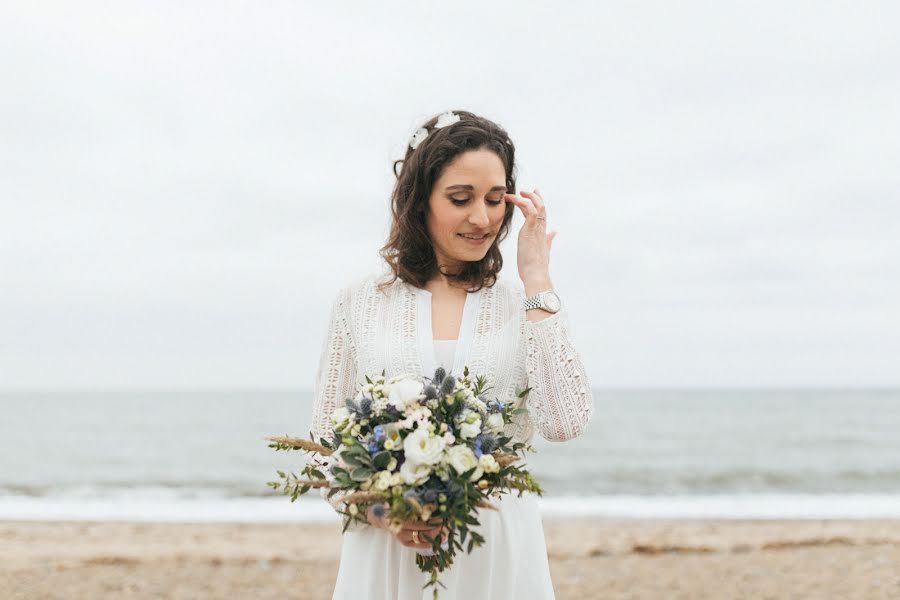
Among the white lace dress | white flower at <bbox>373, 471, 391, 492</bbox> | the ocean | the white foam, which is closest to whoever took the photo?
white flower at <bbox>373, 471, 391, 492</bbox>

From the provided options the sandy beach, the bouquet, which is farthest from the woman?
the sandy beach

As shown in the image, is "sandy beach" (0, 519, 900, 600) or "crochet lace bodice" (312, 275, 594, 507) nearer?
"crochet lace bodice" (312, 275, 594, 507)

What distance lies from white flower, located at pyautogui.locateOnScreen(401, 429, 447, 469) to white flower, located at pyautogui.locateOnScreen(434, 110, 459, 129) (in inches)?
42.2

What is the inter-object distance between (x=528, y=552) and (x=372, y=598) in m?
0.46

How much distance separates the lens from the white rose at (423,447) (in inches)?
70.3

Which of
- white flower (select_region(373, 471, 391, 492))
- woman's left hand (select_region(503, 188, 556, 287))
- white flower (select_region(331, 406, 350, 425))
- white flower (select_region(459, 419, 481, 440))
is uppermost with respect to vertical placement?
woman's left hand (select_region(503, 188, 556, 287))

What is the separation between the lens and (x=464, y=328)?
2432 millimetres

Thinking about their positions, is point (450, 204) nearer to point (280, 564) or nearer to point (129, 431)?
point (280, 564)

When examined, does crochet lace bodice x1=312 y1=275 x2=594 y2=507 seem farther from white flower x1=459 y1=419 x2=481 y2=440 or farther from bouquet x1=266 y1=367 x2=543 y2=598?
white flower x1=459 y1=419 x2=481 y2=440

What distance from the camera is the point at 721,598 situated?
22.0 feet

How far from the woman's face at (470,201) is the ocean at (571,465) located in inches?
339

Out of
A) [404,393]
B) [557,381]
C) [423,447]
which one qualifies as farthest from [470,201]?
[423,447]

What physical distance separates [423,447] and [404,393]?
0.16 meters

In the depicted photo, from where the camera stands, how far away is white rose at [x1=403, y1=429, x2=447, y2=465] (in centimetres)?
179
